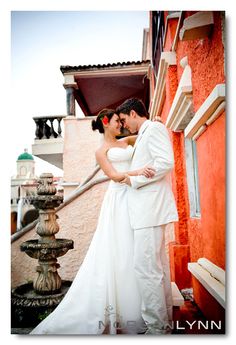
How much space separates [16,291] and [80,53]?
7.23 feet

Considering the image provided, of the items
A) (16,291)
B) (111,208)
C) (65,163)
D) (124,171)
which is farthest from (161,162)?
(16,291)

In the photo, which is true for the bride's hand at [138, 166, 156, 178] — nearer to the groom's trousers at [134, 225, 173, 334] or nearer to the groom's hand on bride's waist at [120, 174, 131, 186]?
the groom's hand on bride's waist at [120, 174, 131, 186]

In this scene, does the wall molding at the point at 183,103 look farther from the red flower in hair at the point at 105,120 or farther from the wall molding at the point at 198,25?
the red flower in hair at the point at 105,120

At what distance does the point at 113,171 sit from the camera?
92.9 inches

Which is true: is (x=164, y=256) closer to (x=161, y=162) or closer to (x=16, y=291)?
(x=161, y=162)

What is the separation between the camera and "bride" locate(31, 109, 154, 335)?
87.0 inches

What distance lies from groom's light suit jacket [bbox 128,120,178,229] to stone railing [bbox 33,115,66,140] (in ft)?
3.71

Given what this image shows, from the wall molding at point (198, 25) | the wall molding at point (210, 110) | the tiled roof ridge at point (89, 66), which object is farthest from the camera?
the tiled roof ridge at point (89, 66)

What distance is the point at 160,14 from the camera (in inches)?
124

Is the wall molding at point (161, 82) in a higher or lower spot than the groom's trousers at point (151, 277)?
higher

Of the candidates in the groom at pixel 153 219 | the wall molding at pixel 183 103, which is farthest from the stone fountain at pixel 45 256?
the wall molding at pixel 183 103

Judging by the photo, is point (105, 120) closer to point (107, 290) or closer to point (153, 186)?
point (153, 186)

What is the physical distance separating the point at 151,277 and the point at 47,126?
5.98 ft

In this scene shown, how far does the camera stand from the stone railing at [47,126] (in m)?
2.99
